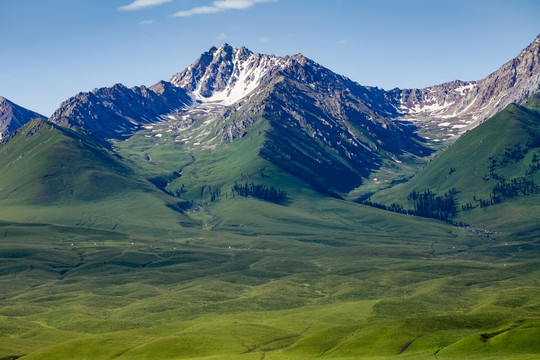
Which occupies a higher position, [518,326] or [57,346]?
[518,326]

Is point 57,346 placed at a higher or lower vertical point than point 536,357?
lower

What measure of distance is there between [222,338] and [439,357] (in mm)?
73495

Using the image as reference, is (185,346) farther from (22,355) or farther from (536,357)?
(536,357)

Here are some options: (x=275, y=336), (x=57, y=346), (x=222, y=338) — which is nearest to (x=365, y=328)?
(x=275, y=336)

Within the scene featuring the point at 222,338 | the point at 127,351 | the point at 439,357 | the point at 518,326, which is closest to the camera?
the point at 439,357

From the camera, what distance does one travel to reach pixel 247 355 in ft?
534

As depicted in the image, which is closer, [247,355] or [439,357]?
[439,357]

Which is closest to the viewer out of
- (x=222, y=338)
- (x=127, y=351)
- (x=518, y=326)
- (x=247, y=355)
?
(x=518, y=326)

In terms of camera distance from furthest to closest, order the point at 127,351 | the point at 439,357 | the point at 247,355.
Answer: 1. the point at 127,351
2. the point at 247,355
3. the point at 439,357

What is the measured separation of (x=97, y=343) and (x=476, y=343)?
10434 cm

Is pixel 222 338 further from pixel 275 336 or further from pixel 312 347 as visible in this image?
pixel 312 347

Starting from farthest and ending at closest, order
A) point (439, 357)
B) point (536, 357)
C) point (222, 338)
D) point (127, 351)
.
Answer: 1. point (222, 338)
2. point (127, 351)
3. point (439, 357)
4. point (536, 357)

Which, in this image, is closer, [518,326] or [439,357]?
[439,357]

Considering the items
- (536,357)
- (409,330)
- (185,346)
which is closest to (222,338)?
(185,346)
